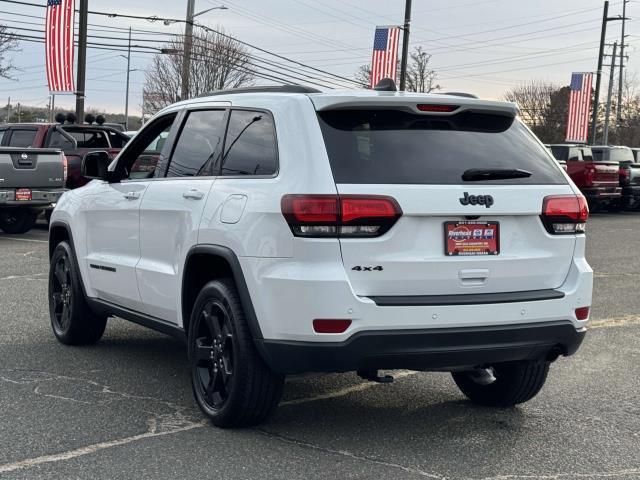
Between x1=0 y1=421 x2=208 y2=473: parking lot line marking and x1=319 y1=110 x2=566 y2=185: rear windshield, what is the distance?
1.58 metres

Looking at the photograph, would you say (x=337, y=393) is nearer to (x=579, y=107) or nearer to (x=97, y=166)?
(x=97, y=166)

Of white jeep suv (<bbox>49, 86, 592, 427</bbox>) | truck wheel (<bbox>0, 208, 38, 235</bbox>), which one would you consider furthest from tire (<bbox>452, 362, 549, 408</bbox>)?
truck wheel (<bbox>0, 208, 38, 235</bbox>)

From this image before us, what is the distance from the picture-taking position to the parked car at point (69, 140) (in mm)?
17203

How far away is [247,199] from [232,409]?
3.46ft

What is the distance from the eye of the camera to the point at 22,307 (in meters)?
8.87

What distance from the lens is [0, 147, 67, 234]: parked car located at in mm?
15523

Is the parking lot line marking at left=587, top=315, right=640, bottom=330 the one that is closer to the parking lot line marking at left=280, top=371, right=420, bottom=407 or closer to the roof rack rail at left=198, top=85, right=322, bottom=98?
the parking lot line marking at left=280, top=371, right=420, bottom=407

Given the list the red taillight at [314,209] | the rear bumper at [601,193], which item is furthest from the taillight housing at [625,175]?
the red taillight at [314,209]

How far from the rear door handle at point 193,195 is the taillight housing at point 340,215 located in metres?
0.92

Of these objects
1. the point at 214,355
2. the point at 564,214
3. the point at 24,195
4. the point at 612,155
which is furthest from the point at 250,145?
the point at 612,155

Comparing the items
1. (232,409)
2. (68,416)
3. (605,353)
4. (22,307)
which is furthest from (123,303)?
(605,353)

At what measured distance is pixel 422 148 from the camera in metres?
4.79

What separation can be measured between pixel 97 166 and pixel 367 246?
111 inches

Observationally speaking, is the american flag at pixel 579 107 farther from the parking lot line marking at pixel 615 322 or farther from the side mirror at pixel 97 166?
the side mirror at pixel 97 166
